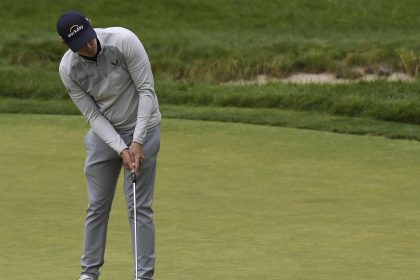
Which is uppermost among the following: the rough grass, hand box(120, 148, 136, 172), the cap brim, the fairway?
the cap brim

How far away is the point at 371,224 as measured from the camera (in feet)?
29.4

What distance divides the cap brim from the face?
0.02 meters

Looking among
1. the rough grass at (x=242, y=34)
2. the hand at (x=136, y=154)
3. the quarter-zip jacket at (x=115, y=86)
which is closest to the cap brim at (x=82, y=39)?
the quarter-zip jacket at (x=115, y=86)

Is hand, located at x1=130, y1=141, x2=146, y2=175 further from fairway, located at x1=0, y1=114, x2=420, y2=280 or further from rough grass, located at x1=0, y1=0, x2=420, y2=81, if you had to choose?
rough grass, located at x1=0, y1=0, x2=420, y2=81

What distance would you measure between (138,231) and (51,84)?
918 cm

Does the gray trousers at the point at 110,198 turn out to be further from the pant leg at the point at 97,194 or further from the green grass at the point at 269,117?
the green grass at the point at 269,117

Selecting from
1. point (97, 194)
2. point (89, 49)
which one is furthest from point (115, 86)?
point (97, 194)

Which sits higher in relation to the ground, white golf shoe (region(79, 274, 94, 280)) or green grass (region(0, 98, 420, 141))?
white golf shoe (region(79, 274, 94, 280))

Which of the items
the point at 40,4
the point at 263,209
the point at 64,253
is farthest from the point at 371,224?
the point at 40,4

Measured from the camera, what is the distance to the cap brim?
675 centimetres

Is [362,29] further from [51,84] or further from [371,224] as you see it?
[371,224]

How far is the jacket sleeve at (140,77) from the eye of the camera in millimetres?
6918

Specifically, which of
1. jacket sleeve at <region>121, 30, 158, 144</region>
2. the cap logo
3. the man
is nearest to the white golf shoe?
the man

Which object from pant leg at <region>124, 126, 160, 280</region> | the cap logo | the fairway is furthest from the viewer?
the fairway
